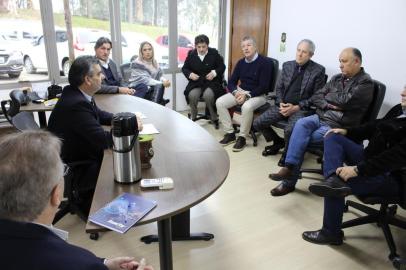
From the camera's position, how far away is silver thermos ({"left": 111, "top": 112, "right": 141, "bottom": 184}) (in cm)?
142

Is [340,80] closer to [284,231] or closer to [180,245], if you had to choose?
[284,231]

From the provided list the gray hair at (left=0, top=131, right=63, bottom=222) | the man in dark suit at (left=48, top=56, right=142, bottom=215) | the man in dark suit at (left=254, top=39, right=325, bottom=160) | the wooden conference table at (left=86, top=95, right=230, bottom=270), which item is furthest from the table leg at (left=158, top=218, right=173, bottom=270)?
the man in dark suit at (left=254, top=39, right=325, bottom=160)

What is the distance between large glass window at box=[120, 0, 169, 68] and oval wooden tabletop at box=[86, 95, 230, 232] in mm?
2750

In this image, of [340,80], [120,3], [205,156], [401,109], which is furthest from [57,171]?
[120,3]

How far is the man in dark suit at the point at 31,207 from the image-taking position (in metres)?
0.78

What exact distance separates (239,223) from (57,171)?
1801 mm

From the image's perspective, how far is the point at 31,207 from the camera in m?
0.86

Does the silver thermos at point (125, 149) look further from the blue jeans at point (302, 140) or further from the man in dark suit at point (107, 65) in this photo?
the man in dark suit at point (107, 65)

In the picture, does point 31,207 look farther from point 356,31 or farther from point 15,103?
point 356,31

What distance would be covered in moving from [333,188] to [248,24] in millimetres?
3328

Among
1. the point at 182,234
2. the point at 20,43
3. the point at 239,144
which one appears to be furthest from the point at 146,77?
the point at 182,234

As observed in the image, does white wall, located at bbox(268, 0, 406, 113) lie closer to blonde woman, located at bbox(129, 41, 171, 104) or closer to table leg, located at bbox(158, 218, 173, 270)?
blonde woman, located at bbox(129, 41, 171, 104)

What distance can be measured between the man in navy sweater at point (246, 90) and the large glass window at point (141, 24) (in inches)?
51.7

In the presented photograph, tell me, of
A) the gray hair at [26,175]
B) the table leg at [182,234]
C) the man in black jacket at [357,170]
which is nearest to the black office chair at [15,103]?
the table leg at [182,234]
